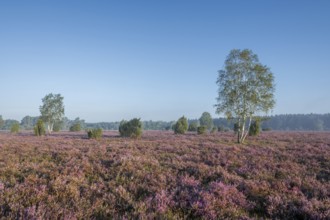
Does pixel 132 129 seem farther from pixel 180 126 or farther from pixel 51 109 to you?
pixel 51 109

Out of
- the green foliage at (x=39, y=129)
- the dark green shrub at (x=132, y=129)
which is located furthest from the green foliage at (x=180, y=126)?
the green foliage at (x=39, y=129)

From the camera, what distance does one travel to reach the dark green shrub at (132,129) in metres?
32.3

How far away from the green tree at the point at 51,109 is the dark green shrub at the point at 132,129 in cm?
3671

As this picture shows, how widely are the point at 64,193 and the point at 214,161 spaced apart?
24.6 feet

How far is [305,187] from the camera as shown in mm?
6758

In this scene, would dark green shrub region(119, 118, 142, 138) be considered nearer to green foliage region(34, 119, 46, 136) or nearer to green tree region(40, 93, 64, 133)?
green foliage region(34, 119, 46, 136)

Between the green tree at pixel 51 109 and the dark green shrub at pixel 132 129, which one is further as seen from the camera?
the green tree at pixel 51 109

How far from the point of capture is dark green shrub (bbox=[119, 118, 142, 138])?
106ft

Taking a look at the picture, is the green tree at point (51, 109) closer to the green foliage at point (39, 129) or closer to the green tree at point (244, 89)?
the green foliage at point (39, 129)

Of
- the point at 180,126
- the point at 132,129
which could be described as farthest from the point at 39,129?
the point at 180,126

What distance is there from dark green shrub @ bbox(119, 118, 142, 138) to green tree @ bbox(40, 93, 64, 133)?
36715mm

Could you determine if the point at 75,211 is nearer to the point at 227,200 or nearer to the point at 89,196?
the point at 89,196

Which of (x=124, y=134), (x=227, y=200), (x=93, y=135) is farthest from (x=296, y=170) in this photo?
(x=124, y=134)

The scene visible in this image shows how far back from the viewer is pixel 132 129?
109 feet
